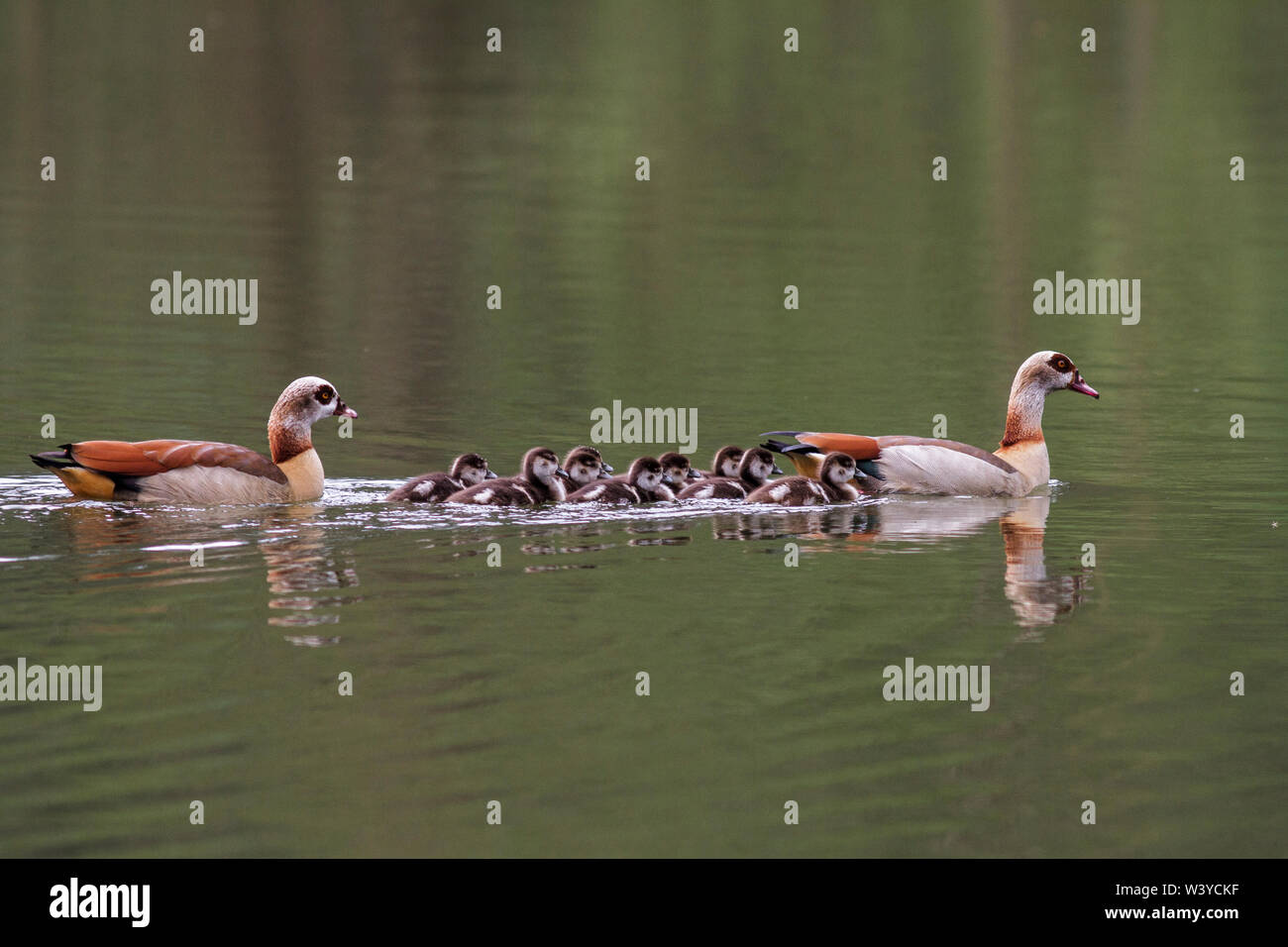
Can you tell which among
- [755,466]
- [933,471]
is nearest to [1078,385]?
[933,471]

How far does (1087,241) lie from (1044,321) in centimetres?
528

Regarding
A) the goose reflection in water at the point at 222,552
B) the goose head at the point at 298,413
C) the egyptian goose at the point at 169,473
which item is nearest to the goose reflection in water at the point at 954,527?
the goose reflection in water at the point at 222,552

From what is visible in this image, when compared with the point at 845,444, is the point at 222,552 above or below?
below

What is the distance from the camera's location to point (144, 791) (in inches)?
332

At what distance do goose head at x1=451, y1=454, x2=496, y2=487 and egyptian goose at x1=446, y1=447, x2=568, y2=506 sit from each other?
0.53 feet

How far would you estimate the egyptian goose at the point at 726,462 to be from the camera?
1559 cm

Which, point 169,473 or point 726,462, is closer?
point 169,473

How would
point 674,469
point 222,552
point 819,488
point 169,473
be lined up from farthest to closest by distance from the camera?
point 819,488 < point 674,469 < point 169,473 < point 222,552

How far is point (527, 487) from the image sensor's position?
14.5 metres

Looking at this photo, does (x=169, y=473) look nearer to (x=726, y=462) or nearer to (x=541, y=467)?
(x=541, y=467)

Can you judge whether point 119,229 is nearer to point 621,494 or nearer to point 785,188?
point 785,188

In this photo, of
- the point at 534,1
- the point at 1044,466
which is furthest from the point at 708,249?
the point at 534,1

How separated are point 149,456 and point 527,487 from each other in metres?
2.63

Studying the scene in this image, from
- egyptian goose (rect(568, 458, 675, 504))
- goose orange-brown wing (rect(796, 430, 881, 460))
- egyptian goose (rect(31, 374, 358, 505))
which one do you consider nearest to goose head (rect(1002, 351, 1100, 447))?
goose orange-brown wing (rect(796, 430, 881, 460))
